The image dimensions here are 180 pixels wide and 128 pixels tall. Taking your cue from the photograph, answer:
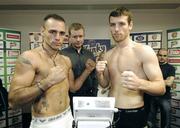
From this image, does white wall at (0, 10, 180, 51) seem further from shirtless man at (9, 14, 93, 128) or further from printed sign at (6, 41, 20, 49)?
shirtless man at (9, 14, 93, 128)

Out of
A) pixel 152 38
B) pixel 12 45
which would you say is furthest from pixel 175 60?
pixel 12 45

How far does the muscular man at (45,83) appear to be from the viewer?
5.90ft

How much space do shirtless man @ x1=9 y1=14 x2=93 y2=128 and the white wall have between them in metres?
3.80

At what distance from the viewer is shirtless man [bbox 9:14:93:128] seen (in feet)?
5.90

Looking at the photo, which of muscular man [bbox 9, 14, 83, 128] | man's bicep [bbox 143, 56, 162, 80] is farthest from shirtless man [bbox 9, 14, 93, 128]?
man's bicep [bbox 143, 56, 162, 80]

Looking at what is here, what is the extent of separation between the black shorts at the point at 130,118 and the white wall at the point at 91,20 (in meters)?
3.87

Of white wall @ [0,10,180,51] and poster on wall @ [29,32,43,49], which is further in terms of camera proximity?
white wall @ [0,10,180,51]

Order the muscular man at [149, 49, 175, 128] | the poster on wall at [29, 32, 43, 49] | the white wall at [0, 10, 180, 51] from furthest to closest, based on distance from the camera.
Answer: the white wall at [0, 10, 180, 51] < the poster on wall at [29, 32, 43, 49] < the muscular man at [149, 49, 175, 128]

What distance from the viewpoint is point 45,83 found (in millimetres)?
1791

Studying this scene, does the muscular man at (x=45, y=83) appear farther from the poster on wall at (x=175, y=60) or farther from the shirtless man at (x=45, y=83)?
the poster on wall at (x=175, y=60)

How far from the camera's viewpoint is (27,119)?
5.70 meters

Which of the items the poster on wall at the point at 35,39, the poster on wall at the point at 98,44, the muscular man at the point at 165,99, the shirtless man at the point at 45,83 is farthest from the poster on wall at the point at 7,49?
the shirtless man at the point at 45,83

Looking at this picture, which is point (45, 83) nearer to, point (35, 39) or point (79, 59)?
point (79, 59)

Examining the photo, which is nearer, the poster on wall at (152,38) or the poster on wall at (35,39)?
the poster on wall at (152,38)
